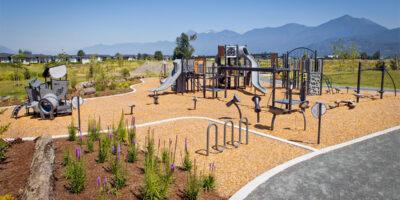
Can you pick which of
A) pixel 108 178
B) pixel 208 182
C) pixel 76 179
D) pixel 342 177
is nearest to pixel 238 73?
pixel 342 177

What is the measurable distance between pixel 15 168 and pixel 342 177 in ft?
22.9

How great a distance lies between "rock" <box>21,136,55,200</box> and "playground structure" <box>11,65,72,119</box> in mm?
5957

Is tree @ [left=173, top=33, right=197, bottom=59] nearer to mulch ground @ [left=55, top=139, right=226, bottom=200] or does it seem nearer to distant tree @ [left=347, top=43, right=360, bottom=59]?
distant tree @ [left=347, top=43, right=360, bottom=59]

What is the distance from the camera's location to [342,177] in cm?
696

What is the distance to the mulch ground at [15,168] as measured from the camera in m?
6.26

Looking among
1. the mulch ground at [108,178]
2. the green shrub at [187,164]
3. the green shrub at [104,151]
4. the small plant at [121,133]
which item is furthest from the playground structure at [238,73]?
the green shrub at [187,164]

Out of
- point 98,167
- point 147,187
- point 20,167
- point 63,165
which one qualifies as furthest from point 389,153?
point 20,167

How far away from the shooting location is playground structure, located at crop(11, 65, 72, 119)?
43.2ft

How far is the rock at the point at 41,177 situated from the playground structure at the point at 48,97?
5957 millimetres

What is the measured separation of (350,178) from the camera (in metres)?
6.91

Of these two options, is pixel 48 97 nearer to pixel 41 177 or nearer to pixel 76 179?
pixel 41 177

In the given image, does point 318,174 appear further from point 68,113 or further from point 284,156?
point 68,113

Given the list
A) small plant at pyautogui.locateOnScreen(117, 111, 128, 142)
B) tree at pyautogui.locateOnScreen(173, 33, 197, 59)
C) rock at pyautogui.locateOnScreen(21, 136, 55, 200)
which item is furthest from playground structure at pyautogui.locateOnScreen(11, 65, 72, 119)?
tree at pyautogui.locateOnScreen(173, 33, 197, 59)

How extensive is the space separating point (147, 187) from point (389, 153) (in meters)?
6.50
